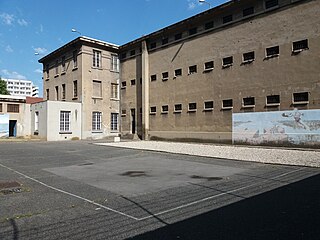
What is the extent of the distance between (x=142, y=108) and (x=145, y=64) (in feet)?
15.4

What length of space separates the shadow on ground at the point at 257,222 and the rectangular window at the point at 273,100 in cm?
1381

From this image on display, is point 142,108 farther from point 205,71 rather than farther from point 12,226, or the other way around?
point 12,226

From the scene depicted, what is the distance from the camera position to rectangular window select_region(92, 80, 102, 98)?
31547mm

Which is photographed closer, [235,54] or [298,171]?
[298,171]

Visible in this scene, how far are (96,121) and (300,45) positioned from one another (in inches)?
859

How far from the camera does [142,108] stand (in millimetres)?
30031

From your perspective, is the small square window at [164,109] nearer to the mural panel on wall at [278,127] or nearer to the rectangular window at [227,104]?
the rectangular window at [227,104]

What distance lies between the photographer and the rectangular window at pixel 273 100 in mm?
19156

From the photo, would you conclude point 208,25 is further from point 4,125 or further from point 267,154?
point 4,125

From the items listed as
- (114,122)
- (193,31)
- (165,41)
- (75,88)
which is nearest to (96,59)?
(75,88)

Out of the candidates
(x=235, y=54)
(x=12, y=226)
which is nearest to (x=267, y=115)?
(x=235, y=54)

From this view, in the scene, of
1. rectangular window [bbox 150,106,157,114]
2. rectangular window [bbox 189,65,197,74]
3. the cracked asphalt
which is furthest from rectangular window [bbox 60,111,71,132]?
the cracked asphalt

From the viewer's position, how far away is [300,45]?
18.3 m

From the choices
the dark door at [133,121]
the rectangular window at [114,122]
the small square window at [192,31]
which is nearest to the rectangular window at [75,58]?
the rectangular window at [114,122]
